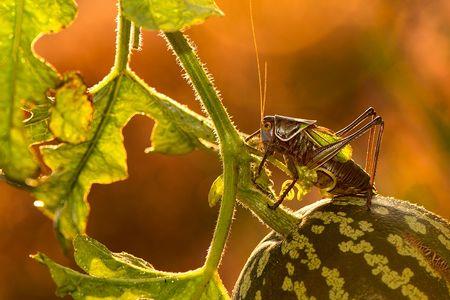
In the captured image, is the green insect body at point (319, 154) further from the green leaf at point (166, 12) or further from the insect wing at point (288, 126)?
the green leaf at point (166, 12)

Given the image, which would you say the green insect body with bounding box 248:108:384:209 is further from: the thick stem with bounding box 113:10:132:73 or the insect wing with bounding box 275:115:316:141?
the thick stem with bounding box 113:10:132:73

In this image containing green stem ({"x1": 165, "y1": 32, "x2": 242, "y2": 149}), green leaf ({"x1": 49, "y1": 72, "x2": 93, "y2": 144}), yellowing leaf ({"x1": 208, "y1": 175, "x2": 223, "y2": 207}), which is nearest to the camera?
green leaf ({"x1": 49, "y1": 72, "x2": 93, "y2": 144})

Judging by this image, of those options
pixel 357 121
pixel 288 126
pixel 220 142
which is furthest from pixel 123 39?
pixel 357 121

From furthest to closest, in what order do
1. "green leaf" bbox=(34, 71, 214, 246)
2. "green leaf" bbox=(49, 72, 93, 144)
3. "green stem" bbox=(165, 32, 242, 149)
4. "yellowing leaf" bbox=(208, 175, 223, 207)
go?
1. "green leaf" bbox=(34, 71, 214, 246)
2. "yellowing leaf" bbox=(208, 175, 223, 207)
3. "green stem" bbox=(165, 32, 242, 149)
4. "green leaf" bbox=(49, 72, 93, 144)

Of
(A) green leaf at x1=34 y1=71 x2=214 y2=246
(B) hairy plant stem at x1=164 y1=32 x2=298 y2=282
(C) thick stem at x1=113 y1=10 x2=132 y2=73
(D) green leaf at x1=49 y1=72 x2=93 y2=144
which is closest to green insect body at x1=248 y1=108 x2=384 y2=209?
(B) hairy plant stem at x1=164 y1=32 x2=298 y2=282

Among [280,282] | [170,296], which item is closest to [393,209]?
[280,282]

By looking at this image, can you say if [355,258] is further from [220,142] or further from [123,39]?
[123,39]
